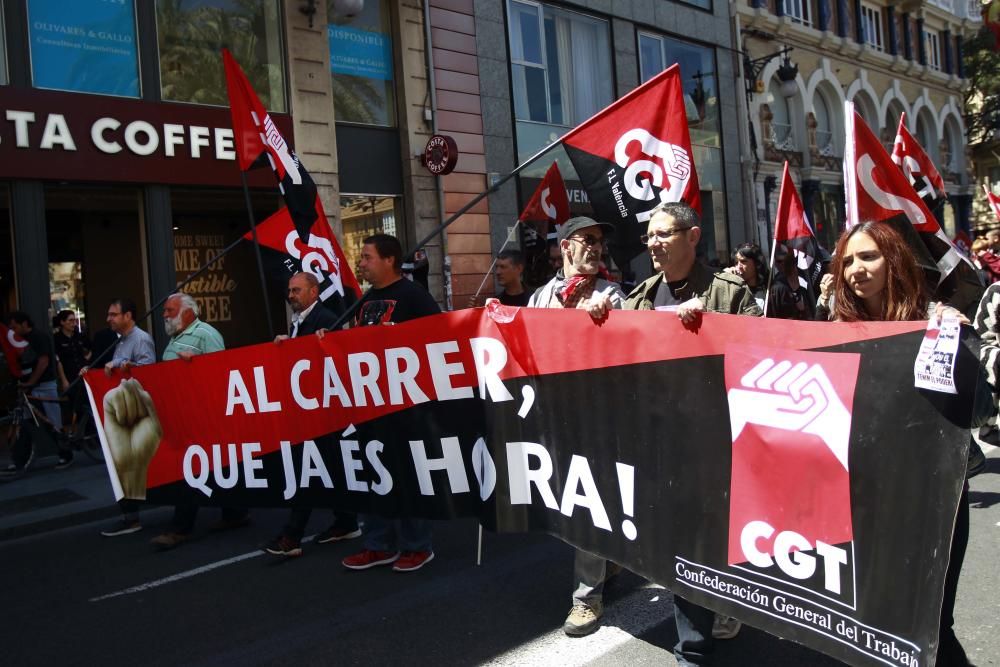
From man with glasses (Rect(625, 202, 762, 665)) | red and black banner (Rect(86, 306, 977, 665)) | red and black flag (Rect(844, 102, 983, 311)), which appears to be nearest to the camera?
red and black banner (Rect(86, 306, 977, 665))

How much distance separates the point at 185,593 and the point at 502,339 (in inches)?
101

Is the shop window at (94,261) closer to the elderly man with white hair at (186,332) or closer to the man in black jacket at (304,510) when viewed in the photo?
the elderly man with white hair at (186,332)

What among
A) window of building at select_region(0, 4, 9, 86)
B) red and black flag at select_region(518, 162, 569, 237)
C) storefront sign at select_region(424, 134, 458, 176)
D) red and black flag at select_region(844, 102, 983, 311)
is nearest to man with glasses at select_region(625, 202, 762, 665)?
red and black flag at select_region(844, 102, 983, 311)

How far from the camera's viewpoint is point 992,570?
456 centimetres

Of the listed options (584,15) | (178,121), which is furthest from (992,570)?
(584,15)

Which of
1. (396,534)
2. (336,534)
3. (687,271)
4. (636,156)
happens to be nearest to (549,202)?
(636,156)

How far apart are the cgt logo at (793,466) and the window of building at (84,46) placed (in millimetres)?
10090

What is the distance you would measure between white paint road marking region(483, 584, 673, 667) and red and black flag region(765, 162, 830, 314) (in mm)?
3529

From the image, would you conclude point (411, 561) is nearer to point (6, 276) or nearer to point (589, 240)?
point (589, 240)

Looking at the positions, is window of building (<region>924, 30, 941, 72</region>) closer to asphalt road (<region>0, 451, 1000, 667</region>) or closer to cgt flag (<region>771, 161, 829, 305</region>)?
cgt flag (<region>771, 161, 829, 305</region>)

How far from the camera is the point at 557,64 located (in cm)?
1661

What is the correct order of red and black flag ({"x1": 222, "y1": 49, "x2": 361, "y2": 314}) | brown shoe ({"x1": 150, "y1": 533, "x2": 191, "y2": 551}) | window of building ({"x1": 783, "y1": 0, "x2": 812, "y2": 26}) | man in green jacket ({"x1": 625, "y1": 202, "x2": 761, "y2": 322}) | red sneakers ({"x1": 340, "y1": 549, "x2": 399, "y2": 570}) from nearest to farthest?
man in green jacket ({"x1": 625, "y1": 202, "x2": 761, "y2": 322}) → red sneakers ({"x1": 340, "y1": 549, "x2": 399, "y2": 570}) → brown shoe ({"x1": 150, "y1": 533, "x2": 191, "y2": 551}) → red and black flag ({"x1": 222, "y1": 49, "x2": 361, "y2": 314}) → window of building ({"x1": 783, "y1": 0, "x2": 812, "y2": 26})

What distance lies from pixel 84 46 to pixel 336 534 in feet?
26.2

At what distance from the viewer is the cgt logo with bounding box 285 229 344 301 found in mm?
7465
